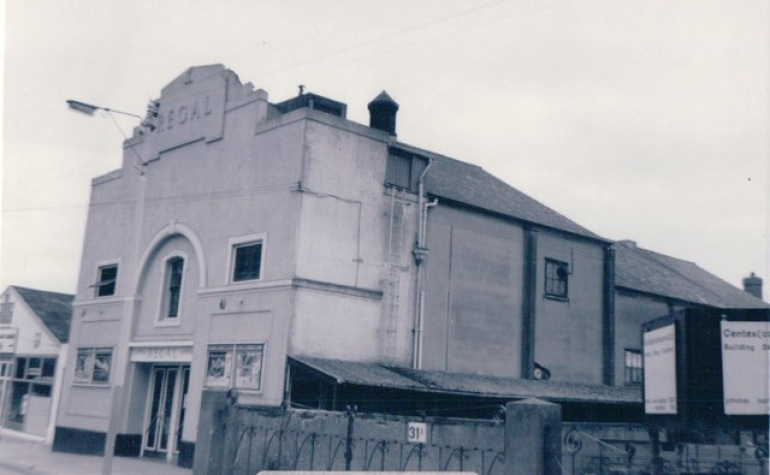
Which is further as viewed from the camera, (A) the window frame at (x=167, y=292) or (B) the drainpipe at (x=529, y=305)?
(B) the drainpipe at (x=529, y=305)

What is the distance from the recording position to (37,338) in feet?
104

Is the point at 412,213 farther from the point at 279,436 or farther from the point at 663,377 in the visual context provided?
the point at 663,377

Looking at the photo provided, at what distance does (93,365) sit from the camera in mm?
25281

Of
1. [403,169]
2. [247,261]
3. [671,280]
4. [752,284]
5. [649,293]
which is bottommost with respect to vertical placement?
[247,261]

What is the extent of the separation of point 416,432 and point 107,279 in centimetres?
1507

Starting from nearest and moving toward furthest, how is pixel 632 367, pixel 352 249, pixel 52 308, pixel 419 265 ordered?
pixel 352 249, pixel 419 265, pixel 632 367, pixel 52 308

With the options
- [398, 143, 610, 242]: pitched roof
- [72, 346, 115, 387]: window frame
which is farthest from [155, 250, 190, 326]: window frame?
[398, 143, 610, 242]: pitched roof

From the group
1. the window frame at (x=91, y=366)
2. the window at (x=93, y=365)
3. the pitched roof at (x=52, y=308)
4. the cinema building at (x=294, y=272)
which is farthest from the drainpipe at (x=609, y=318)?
the pitched roof at (x=52, y=308)

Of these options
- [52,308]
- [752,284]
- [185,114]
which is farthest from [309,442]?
[752,284]

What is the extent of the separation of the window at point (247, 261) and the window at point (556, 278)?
33.5ft

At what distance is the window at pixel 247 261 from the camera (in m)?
20.5

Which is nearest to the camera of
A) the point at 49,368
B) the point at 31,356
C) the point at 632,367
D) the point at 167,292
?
the point at 167,292

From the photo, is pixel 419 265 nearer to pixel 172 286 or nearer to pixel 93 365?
pixel 172 286

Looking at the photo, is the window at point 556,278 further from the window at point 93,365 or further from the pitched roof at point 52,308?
the pitched roof at point 52,308
